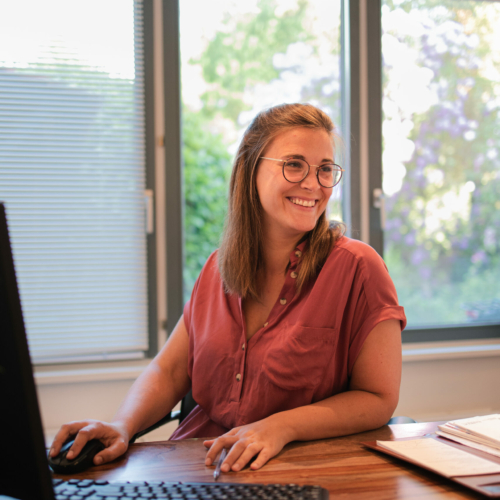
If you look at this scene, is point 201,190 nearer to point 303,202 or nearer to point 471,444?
point 303,202

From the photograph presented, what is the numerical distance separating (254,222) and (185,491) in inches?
37.1

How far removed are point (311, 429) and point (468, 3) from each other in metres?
2.86

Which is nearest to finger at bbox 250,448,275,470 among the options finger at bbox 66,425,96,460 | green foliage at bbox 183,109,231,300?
finger at bbox 66,425,96,460

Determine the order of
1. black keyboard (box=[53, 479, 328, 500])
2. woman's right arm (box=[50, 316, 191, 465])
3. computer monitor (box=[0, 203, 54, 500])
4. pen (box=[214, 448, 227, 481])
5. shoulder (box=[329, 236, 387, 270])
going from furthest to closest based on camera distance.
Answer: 1. shoulder (box=[329, 236, 387, 270])
2. woman's right arm (box=[50, 316, 191, 465])
3. pen (box=[214, 448, 227, 481])
4. black keyboard (box=[53, 479, 328, 500])
5. computer monitor (box=[0, 203, 54, 500])

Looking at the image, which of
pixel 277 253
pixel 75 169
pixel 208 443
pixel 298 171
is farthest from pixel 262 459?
pixel 75 169

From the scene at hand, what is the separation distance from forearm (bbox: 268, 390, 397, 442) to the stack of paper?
147 mm

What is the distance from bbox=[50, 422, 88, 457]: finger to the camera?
947 millimetres

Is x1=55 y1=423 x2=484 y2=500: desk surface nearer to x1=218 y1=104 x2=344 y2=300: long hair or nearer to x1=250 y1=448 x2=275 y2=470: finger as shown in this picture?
x1=250 y1=448 x2=275 y2=470: finger

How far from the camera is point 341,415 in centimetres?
110

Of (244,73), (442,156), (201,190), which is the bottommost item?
(201,190)

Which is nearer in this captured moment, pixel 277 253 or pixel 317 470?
pixel 317 470

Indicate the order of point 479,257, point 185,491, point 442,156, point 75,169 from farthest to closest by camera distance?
point 479,257 < point 442,156 < point 75,169 < point 185,491

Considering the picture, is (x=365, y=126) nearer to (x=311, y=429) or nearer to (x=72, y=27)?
(x=72, y=27)

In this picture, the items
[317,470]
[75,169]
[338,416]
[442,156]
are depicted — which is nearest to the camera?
[317,470]
